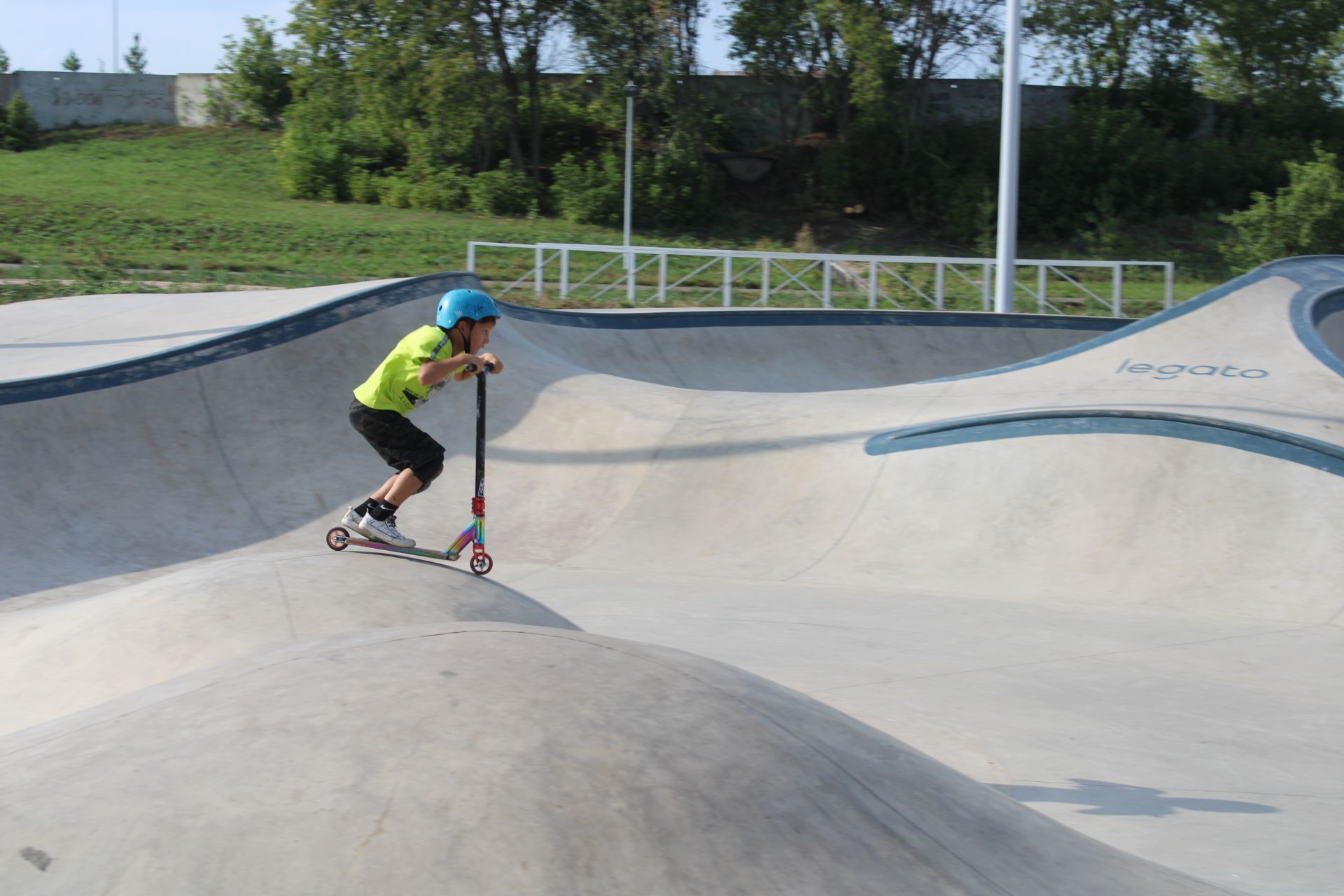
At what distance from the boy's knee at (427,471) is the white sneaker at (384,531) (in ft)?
0.69

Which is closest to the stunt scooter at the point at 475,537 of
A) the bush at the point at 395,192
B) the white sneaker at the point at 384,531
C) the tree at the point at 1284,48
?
the white sneaker at the point at 384,531

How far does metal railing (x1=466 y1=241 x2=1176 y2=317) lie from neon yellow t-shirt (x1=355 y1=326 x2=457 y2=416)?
50.9ft

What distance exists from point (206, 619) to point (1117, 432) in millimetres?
6460

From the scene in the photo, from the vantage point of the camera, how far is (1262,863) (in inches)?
144

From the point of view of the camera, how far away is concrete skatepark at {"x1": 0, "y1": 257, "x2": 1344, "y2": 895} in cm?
246

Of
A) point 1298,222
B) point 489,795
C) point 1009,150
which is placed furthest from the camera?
point 1298,222

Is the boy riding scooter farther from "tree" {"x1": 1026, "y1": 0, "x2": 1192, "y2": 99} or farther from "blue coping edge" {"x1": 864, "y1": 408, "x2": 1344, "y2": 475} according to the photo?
"tree" {"x1": 1026, "y1": 0, "x2": 1192, "y2": 99}

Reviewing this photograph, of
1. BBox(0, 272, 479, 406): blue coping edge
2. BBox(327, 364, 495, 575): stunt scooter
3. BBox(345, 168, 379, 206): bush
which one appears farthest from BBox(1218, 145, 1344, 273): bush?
BBox(327, 364, 495, 575): stunt scooter

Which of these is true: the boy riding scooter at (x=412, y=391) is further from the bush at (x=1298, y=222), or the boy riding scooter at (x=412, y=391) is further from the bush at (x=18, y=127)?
the bush at (x=18, y=127)

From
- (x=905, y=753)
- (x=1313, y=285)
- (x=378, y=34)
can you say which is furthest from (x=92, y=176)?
(x=905, y=753)

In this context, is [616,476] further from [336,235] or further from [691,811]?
[336,235]

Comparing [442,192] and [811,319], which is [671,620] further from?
[442,192]

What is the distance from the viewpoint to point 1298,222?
33781 millimetres

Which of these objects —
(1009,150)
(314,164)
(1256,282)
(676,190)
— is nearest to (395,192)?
(314,164)
